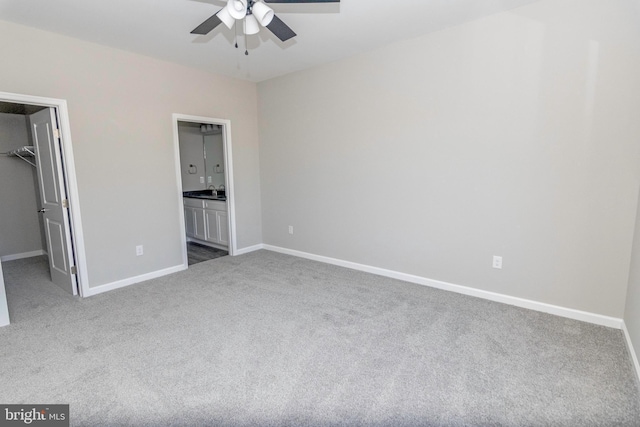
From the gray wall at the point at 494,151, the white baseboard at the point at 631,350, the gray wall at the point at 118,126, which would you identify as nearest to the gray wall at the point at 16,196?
the gray wall at the point at 118,126

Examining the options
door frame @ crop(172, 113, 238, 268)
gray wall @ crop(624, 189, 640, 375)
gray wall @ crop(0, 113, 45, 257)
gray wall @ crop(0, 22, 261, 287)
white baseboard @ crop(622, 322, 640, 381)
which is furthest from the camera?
gray wall @ crop(0, 113, 45, 257)

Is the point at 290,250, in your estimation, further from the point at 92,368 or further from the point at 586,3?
the point at 586,3

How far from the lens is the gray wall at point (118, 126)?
2963 millimetres

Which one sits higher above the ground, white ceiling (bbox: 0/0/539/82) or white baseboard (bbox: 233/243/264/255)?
white ceiling (bbox: 0/0/539/82)

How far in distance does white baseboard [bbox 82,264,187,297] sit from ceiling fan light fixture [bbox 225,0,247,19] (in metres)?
3.11

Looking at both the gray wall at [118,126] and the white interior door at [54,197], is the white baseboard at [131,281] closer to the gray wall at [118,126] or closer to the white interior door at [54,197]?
the gray wall at [118,126]

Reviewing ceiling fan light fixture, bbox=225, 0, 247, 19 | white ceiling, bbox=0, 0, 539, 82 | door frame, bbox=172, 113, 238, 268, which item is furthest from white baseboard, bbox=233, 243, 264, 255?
ceiling fan light fixture, bbox=225, 0, 247, 19

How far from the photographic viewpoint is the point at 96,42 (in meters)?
3.23

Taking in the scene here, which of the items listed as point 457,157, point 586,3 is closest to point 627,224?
point 457,157

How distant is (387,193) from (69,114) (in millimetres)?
3413

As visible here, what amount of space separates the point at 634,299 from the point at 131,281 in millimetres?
4669

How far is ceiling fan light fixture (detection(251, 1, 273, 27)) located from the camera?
6.56ft

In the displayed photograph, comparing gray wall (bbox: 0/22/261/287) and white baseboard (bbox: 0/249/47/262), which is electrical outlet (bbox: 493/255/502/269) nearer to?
gray wall (bbox: 0/22/261/287)

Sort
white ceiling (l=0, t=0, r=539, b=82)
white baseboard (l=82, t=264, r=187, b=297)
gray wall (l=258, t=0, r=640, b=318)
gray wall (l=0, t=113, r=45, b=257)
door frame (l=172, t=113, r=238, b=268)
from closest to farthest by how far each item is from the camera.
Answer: gray wall (l=258, t=0, r=640, b=318) < white ceiling (l=0, t=0, r=539, b=82) < white baseboard (l=82, t=264, r=187, b=297) < door frame (l=172, t=113, r=238, b=268) < gray wall (l=0, t=113, r=45, b=257)
